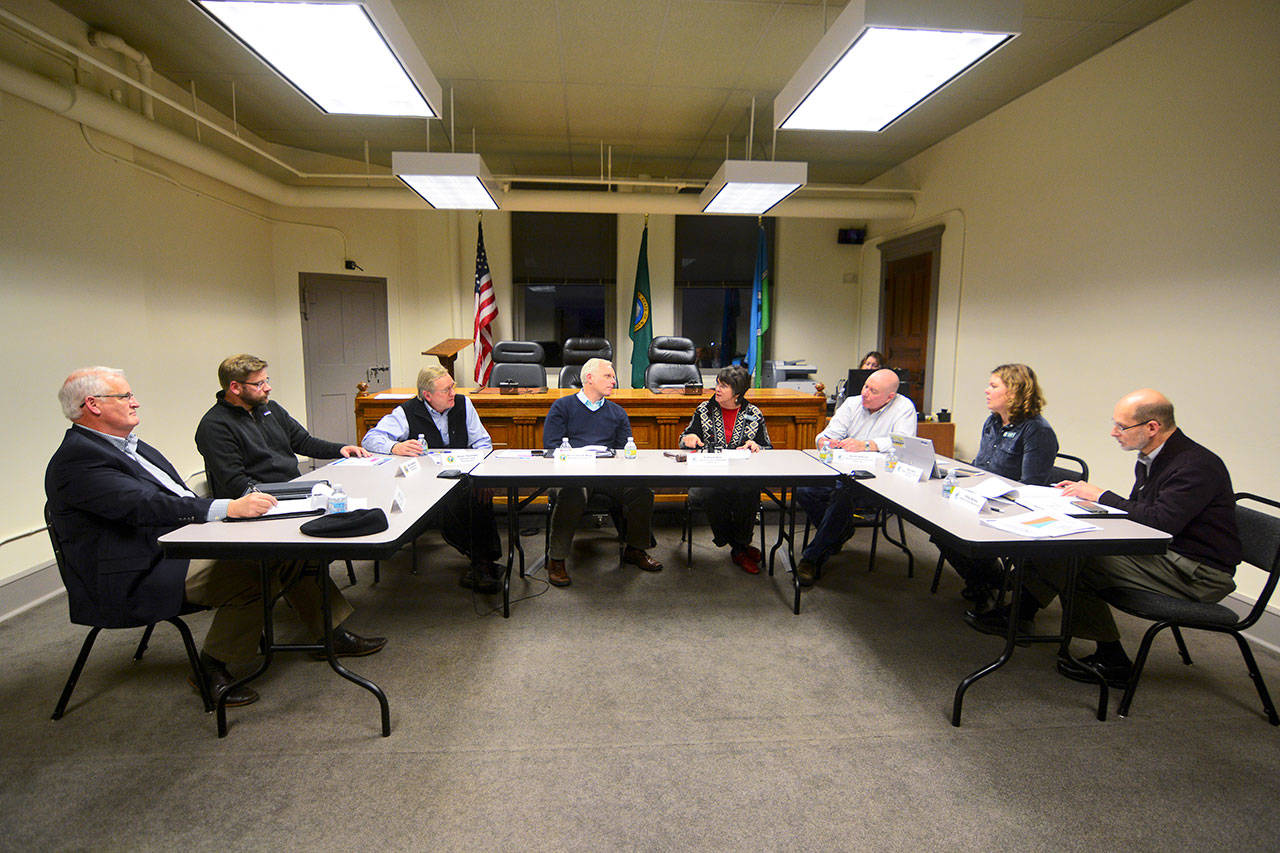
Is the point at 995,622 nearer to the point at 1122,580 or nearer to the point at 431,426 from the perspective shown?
the point at 1122,580

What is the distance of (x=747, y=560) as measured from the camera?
349 centimetres

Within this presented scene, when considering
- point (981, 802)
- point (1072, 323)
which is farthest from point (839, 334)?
point (981, 802)

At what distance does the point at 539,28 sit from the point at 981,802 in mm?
4301

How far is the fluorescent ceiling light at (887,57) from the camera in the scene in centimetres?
207

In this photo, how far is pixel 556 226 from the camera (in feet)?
23.3

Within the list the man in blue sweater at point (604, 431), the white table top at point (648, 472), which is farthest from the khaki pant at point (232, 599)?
the man in blue sweater at point (604, 431)

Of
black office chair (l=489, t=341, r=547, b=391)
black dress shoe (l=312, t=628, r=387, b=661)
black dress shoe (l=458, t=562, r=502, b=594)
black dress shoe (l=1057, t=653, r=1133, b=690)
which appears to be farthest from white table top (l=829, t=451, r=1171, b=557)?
black office chair (l=489, t=341, r=547, b=391)

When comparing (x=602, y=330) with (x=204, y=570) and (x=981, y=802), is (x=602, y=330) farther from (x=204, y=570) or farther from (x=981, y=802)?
(x=981, y=802)

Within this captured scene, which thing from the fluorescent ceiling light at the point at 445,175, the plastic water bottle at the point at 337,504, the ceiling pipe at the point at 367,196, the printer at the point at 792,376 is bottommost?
the plastic water bottle at the point at 337,504

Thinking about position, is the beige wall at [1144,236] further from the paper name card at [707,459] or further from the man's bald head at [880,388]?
the paper name card at [707,459]

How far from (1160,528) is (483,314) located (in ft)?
18.9

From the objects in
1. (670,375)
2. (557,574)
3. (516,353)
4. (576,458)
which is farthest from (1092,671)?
(516,353)

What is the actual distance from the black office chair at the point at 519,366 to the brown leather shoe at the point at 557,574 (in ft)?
5.96

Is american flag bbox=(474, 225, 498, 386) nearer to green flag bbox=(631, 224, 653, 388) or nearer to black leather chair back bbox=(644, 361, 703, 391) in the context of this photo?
green flag bbox=(631, 224, 653, 388)
